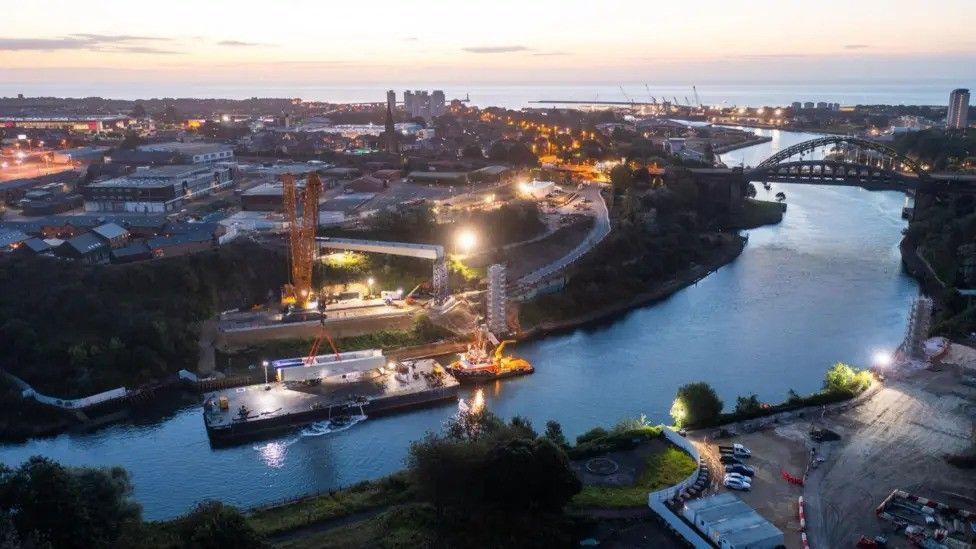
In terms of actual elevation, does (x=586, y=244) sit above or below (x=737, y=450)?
above

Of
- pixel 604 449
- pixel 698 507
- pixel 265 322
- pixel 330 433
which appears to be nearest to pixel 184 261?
pixel 265 322

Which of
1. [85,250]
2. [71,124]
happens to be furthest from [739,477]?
[71,124]

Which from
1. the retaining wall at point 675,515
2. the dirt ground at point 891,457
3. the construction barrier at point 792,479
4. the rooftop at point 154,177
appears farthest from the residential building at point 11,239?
the dirt ground at point 891,457

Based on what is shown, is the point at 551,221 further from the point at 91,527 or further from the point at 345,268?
the point at 91,527

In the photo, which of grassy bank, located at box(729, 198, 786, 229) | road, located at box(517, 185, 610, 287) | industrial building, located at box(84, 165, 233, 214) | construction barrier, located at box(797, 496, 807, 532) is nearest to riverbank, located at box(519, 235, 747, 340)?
road, located at box(517, 185, 610, 287)

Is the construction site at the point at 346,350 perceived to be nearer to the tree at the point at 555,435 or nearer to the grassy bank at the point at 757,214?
the tree at the point at 555,435

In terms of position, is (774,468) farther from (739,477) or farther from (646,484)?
(646,484)
